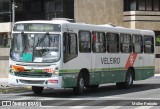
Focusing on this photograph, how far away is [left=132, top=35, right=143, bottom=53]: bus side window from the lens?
25375 millimetres

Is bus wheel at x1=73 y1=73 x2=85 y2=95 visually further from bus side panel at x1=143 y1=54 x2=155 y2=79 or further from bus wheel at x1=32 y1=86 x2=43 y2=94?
bus side panel at x1=143 y1=54 x2=155 y2=79

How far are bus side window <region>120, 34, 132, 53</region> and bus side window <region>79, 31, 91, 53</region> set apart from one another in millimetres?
3108

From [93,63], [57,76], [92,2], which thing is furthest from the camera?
[92,2]

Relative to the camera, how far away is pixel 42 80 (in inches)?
760

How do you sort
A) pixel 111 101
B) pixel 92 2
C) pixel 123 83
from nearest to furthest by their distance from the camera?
pixel 111 101 < pixel 123 83 < pixel 92 2

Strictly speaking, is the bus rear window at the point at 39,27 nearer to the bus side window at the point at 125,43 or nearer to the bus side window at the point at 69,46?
the bus side window at the point at 69,46

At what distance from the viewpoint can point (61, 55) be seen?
1938cm

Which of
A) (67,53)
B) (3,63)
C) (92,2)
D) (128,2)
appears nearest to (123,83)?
(67,53)

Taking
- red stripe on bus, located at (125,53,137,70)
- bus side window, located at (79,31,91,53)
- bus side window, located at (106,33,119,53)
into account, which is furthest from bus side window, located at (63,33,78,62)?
red stripe on bus, located at (125,53,137,70)

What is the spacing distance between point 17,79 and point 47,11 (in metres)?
29.4

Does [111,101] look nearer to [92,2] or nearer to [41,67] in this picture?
[41,67]

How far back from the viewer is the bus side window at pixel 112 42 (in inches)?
899

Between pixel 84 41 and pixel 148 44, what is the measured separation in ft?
22.4

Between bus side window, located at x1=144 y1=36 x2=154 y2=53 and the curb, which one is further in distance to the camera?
bus side window, located at x1=144 y1=36 x2=154 y2=53
